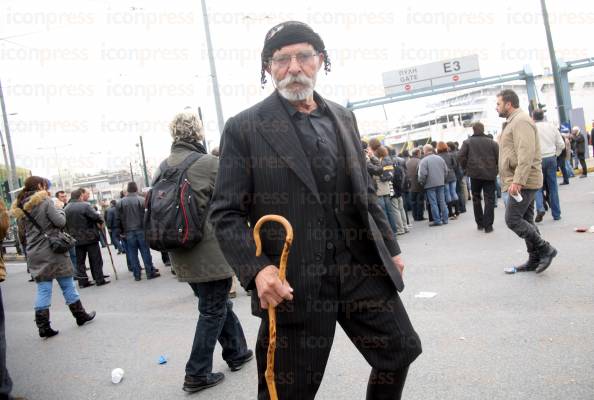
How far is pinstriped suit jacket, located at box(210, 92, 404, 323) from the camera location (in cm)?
195

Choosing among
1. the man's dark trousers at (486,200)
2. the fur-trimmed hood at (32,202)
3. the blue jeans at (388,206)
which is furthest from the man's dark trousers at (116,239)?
the man's dark trousers at (486,200)

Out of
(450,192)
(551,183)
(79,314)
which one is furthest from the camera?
(450,192)

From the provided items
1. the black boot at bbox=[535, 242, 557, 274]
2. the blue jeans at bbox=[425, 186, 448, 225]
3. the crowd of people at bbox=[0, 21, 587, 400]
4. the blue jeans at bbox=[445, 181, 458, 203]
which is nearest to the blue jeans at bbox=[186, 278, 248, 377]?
the crowd of people at bbox=[0, 21, 587, 400]

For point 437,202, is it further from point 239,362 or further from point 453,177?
point 239,362

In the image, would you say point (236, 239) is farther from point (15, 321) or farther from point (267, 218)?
point (15, 321)

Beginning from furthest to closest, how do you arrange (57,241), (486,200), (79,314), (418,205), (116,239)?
(116,239), (418,205), (486,200), (79,314), (57,241)

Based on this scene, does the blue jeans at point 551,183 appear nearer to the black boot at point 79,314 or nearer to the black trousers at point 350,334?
the black trousers at point 350,334

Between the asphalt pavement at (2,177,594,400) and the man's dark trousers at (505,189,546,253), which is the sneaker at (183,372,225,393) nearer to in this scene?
the asphalt pavement at (2,177,594,400)

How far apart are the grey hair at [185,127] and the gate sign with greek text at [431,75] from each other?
1960cm

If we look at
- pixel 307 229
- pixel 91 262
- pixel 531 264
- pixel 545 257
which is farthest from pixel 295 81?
pixel 91 262

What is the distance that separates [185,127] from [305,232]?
218 centimetres

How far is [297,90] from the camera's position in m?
2.12

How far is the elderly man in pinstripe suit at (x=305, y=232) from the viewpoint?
1963 millimetres

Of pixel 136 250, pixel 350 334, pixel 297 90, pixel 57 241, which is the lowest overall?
pixel 350 334
